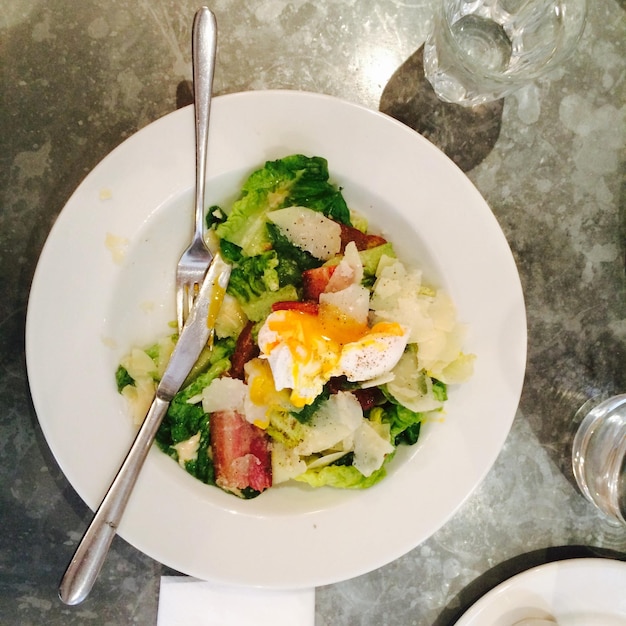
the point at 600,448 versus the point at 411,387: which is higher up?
the point at 411,387

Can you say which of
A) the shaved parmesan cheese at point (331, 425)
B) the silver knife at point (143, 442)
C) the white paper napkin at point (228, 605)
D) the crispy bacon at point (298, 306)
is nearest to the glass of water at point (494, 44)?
the crispy bacon at point (298, 306)

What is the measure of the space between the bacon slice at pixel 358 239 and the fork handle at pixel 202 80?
0.43m

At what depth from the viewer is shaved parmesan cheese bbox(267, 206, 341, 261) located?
1734 mm

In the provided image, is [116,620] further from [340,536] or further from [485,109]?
[485,109]

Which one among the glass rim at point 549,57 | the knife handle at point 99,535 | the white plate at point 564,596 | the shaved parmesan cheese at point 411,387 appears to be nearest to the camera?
the knife handle at point 99,535

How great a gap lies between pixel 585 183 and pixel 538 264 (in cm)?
32

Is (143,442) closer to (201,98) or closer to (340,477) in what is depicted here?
(340,477)

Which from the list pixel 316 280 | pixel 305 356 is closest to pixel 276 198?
pixel 316 280

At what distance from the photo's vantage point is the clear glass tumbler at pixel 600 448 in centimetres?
193

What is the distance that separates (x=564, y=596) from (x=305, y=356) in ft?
3.92

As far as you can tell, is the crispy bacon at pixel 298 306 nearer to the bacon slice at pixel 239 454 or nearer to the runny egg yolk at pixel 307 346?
the runny egg yolk at pixel 307 346

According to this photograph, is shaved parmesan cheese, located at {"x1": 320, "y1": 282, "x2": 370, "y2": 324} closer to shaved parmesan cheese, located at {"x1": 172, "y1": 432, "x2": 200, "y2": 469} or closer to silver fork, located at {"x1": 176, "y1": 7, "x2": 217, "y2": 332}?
silver fork, located at {"x1": 176, "y1": 7, "x2": 217, "y2": 332}

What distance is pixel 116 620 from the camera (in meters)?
1.88

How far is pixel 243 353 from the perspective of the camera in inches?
69.9
